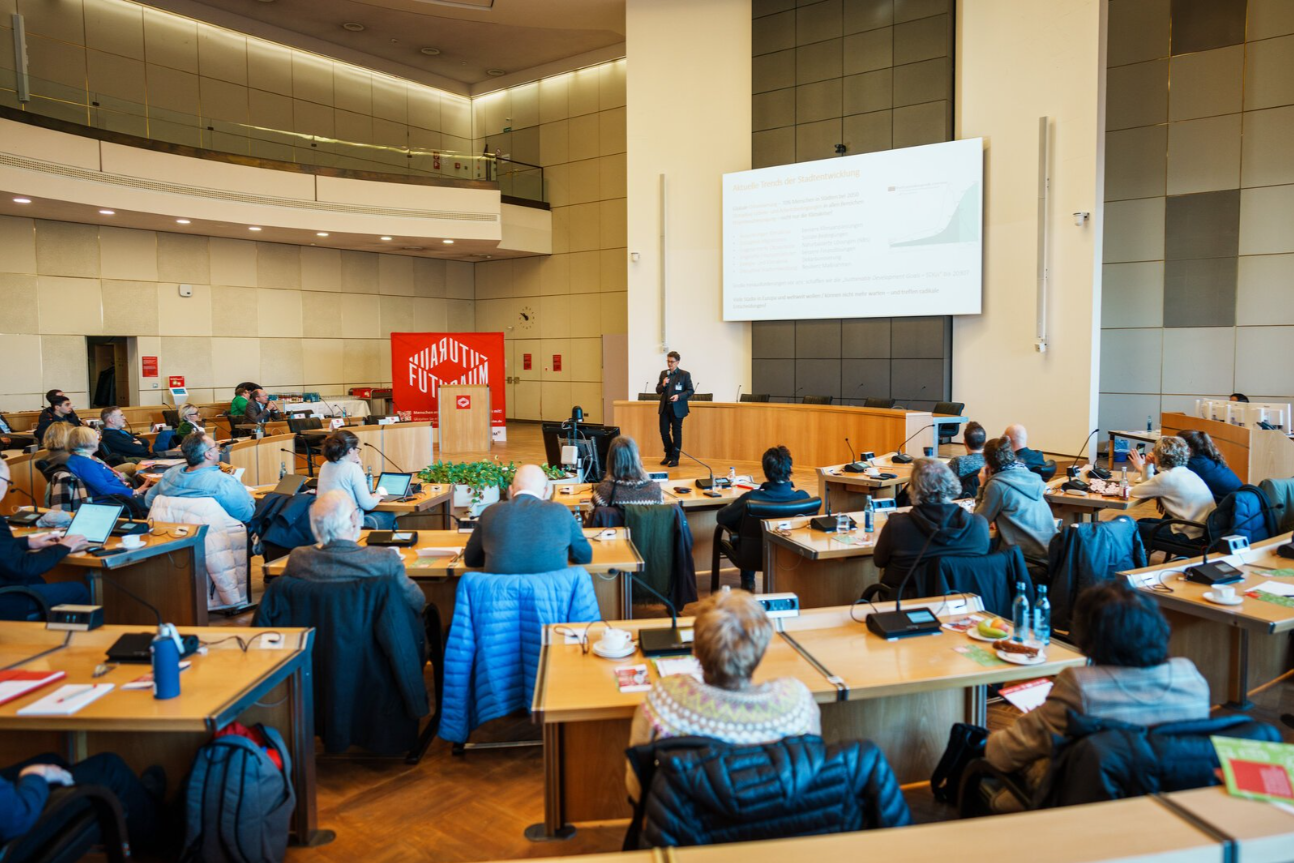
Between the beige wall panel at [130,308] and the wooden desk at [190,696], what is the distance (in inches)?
454

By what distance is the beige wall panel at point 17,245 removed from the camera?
1163cm

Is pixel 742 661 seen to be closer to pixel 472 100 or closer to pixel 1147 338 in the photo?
pixel 1147 338

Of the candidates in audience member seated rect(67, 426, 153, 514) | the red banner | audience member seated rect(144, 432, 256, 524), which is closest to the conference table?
audience member seated rect(144, 432, 256, 524)

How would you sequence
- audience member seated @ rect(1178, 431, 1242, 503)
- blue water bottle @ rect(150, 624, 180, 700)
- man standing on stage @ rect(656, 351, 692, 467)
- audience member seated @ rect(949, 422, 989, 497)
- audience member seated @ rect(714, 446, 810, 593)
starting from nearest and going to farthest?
blue water bottle @ rect(150, 624, 180, 700), audience member seated @ rect(714, 446, 810, 593), audience member seated @ rect(1178, 431, 1242, 503), audience member seated @ rect(949, 422, 989, 497), man standing on stage @ rect(656, 351, 692, 467)

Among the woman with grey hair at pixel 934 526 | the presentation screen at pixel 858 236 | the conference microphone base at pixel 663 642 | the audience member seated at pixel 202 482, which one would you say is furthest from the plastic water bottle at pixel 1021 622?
the presentation screen at pixel 858 236

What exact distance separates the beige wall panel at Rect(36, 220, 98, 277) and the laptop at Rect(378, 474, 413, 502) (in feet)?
31.1

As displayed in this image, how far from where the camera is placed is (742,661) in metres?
2.03

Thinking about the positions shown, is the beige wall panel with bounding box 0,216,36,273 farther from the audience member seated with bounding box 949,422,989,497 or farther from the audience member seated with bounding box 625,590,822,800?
the audience member seated with bounding box 625,590,822,800

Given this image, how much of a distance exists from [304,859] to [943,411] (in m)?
8.48

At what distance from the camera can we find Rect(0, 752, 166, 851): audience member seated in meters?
1.86

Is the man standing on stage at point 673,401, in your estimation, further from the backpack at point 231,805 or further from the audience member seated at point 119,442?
the backpack at point 231,805

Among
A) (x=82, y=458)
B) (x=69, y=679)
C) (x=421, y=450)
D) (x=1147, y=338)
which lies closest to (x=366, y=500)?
(x=82, y=458)

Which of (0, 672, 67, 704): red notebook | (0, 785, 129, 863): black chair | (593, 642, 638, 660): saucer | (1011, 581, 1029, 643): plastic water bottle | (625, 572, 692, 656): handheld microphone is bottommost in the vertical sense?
(0, 785, 129, 863): black chair

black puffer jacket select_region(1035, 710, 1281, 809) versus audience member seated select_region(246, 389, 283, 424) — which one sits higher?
audience member seated select_region(246, 389, 283, 424)
